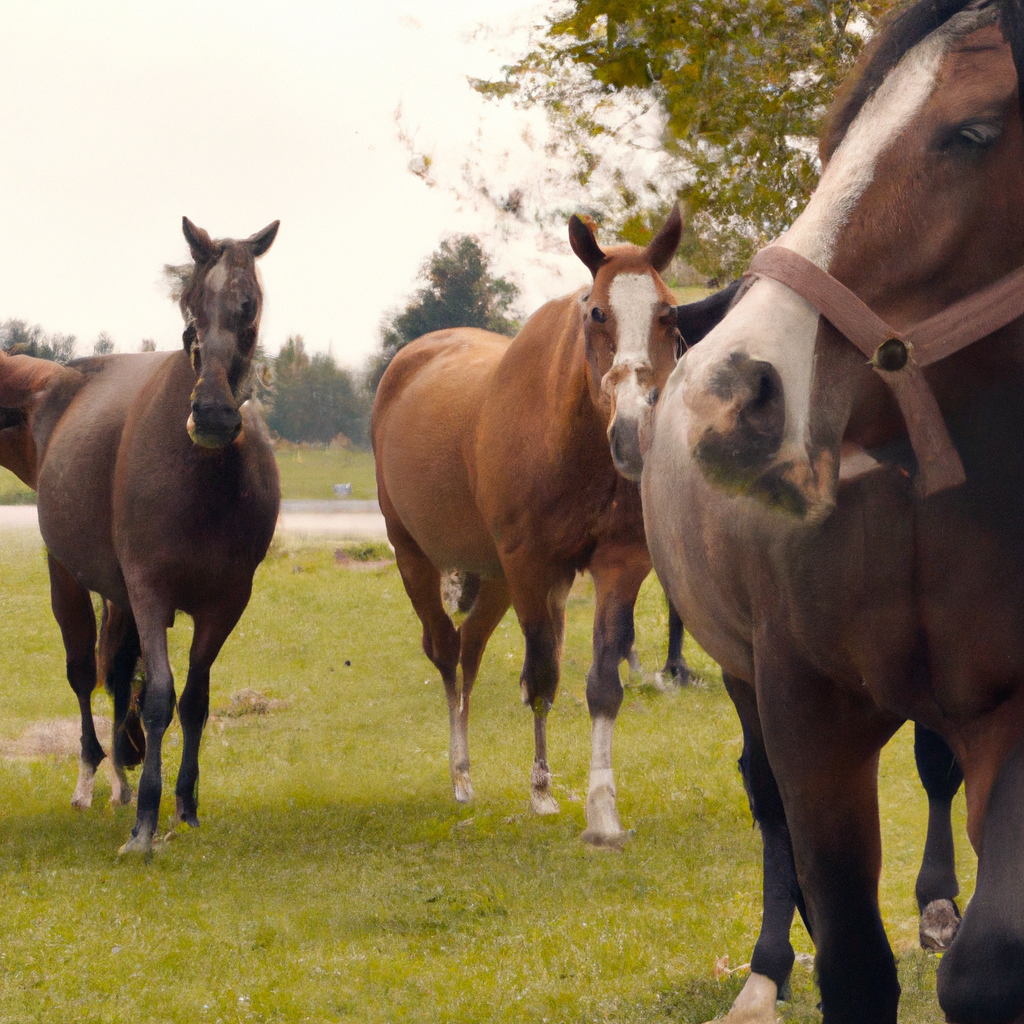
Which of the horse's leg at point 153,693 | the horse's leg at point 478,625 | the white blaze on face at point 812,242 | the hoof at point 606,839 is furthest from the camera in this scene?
the horse's leg at point 478,625

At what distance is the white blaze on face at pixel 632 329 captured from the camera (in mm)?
4746

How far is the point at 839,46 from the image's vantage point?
544 centimetres

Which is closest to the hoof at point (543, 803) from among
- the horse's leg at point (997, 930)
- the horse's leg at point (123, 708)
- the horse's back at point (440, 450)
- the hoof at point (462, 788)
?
the hoof at point (462, 788)

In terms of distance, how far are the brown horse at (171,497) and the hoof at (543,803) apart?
1.75 m

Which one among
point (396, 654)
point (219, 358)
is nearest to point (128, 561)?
point (219, 358)

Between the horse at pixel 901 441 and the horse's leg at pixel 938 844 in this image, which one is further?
the horse's leg at pixel 938 844

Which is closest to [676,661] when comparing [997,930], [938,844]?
[938,844]

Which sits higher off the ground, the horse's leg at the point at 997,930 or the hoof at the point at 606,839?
the horse's leg at the point at 997,930

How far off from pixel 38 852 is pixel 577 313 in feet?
11.8

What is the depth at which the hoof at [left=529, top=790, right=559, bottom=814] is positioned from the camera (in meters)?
6.49

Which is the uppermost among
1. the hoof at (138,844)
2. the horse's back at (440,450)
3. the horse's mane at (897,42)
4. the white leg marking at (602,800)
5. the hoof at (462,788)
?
the horse's mane at (897,42)

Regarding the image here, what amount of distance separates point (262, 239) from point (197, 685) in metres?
2.30

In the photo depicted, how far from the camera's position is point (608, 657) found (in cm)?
571

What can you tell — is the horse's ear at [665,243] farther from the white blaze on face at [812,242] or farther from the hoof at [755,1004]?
the white blaze on face at [812,242]
